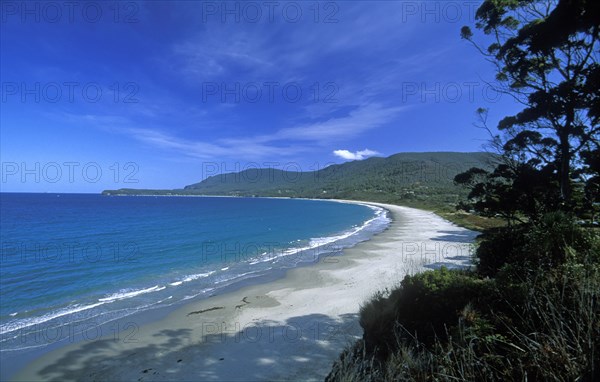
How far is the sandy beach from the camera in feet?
22.2

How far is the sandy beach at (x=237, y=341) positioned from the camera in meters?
6.78

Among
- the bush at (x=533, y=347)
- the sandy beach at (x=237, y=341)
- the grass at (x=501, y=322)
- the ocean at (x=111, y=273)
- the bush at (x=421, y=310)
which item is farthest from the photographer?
the ocean at (x=111, y=273)

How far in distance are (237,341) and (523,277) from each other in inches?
279

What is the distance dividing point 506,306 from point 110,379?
8257 mm

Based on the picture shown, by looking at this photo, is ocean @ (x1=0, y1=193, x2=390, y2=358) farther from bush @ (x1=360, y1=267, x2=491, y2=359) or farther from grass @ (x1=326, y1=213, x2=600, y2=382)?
grass @ (x1=326, y1=213, x2=600, y2=382)

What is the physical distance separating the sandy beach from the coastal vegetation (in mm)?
1795

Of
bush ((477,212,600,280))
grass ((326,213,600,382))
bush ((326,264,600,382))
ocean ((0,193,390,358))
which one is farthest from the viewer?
ocean ((0,193,390,358))

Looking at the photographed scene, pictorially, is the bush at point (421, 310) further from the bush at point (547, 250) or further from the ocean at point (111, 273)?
the ocean at point (111, 273)

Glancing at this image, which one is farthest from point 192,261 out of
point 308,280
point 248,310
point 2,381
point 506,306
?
point 506,306

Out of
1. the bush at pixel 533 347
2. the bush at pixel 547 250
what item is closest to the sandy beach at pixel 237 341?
the bush at pixel 533 347

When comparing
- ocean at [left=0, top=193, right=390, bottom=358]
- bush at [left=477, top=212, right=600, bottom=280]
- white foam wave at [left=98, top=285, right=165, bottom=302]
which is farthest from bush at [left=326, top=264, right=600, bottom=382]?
white foam wave at [left=98, top=285, right=165, bottom=302]

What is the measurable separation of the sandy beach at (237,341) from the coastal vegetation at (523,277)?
5.89 feet

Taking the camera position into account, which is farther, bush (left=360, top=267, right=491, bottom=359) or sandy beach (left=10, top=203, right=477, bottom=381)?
sandy beach (left=10, top=203, right=477, bottom=381)

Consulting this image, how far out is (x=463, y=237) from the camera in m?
27.3
